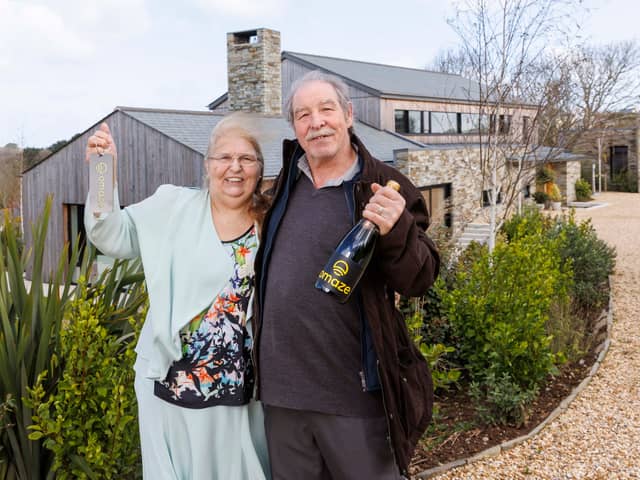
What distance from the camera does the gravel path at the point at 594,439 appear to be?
4.32m

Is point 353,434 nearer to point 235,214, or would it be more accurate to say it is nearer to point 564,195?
point 235,214

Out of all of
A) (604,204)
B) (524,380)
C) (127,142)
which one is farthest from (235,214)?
(604,204)

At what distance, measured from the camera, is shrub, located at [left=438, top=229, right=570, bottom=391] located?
5207mm

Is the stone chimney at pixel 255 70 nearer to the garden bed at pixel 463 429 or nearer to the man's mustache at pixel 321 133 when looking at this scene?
the garden bed at pixel 463 429

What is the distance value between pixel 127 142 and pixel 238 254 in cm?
1519

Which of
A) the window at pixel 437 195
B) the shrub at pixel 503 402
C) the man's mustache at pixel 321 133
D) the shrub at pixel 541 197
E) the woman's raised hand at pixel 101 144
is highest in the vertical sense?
the shrub at pixel 541 197

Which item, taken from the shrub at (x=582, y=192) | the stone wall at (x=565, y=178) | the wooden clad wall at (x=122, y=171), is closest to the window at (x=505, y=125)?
the wooden clad wall at (x=122, y=171)

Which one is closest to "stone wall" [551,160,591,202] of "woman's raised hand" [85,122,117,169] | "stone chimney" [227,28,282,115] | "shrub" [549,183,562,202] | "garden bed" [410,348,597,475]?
"shrub" [549,183,562,202]

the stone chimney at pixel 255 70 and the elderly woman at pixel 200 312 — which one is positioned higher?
the stone chimney at pixel 255 70

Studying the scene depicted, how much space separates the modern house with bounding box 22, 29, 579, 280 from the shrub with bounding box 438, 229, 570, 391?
4.29 metres

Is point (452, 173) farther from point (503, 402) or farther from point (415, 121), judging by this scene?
point (503, 402)

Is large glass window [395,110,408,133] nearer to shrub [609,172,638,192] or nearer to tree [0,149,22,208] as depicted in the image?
tree [0,149,22,208]

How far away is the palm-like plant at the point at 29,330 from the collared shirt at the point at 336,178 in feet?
4.24

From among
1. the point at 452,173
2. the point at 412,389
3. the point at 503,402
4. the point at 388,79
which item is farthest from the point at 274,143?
the point at 388,79
